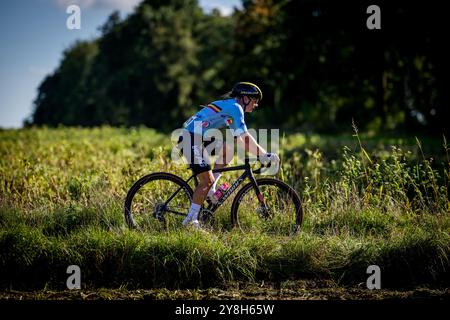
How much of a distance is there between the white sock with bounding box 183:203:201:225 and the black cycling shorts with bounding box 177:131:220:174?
1.55 ft

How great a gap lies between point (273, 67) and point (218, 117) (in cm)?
2836

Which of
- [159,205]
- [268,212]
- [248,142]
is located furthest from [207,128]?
→ [268,212]

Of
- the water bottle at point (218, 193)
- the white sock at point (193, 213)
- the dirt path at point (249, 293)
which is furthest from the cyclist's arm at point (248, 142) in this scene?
the dirt path at point (249, 293)

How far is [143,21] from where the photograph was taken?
174 feet

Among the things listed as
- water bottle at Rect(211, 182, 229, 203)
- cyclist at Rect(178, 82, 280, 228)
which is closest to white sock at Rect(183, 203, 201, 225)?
cyclist at Rect(178, 82, 280, 228)

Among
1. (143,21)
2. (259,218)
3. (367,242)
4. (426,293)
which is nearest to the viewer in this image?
(426,293)

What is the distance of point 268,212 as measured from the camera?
719cm

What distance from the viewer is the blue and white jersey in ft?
22.3

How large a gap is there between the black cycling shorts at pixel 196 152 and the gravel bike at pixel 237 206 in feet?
0.64

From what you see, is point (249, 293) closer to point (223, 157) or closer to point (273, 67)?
point (223, 157)

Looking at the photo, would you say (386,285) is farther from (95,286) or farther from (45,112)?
(45,112)

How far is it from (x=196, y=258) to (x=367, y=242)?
2237mm

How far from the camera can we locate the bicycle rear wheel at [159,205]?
7.14 meters
